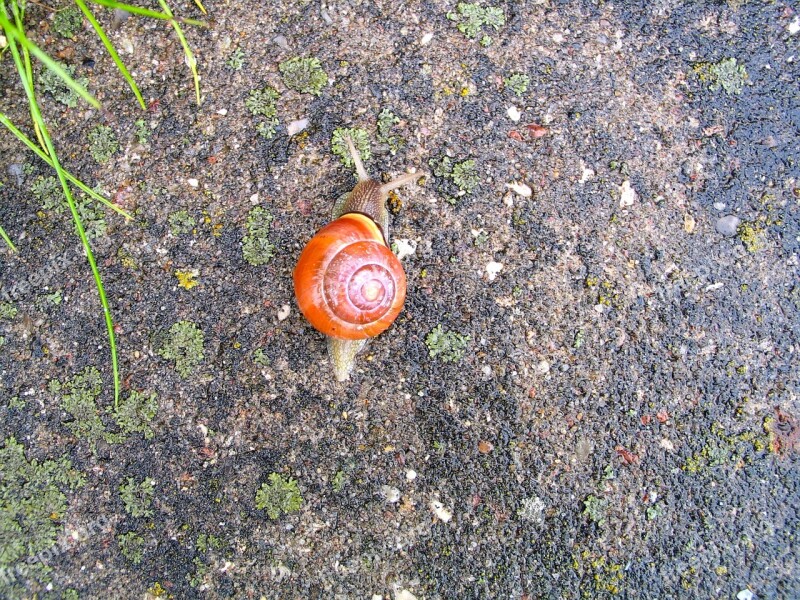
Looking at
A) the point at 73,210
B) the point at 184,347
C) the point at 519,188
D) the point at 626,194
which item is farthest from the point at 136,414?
the point at 626,194

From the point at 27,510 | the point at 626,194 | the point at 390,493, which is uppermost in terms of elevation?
the point at 27,510

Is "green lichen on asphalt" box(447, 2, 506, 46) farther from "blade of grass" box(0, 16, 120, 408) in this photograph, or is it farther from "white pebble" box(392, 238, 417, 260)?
"blade of grass" box(0, 16, 120, 408)

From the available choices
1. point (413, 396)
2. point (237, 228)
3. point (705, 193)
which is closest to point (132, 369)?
point (237, 228)

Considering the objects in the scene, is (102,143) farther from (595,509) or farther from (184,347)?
(595,509)

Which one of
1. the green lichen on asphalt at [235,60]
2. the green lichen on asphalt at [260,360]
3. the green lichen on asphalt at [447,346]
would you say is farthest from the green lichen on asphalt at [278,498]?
the green lichen on asphalt at [235,60]

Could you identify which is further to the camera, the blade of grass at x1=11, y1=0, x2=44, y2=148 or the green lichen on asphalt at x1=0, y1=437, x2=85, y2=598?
the green lichen on asphalt at x1=0, y1=437, x2=85, y2=598

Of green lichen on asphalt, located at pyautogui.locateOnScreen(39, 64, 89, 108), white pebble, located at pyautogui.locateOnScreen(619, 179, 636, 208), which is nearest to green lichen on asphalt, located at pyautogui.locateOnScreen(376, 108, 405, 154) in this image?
white pebble, located at pyautogui.locateOnScreen(619, 179, 636, 208)

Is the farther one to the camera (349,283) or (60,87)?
(60,87)

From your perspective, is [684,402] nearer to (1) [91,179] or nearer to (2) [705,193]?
(2) [705,193]
